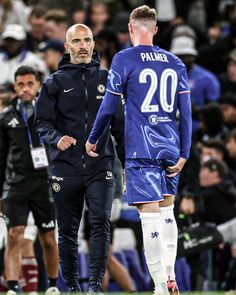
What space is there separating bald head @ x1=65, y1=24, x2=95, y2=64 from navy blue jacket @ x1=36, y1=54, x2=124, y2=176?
78mm

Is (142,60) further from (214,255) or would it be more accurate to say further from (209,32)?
(209,32)

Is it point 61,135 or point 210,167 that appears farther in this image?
point 210,167

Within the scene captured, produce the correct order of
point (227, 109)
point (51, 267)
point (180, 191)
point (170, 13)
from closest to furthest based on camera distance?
1. point (51, 267)
2. point (180, 191)
3. point (227, 109)
4. point (170, 13)

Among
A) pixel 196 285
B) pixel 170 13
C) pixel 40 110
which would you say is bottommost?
pixel 196 285

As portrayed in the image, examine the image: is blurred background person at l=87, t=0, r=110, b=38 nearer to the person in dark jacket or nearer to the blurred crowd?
the blurred crowd

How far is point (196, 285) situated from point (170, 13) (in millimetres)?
6389

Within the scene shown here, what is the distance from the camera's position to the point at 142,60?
9812 mm

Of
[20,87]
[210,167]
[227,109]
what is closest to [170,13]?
[227,109]

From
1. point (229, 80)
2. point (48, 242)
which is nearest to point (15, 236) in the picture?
point (48, 242)

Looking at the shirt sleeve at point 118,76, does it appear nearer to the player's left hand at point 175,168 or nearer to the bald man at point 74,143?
the bald man at point 74,143

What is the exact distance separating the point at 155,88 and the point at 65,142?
0.95 metres

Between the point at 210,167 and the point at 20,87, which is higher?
the point at 20,87

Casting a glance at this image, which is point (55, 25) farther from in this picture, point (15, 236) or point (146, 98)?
point (146, 98)

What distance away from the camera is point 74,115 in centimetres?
Result: 1034
